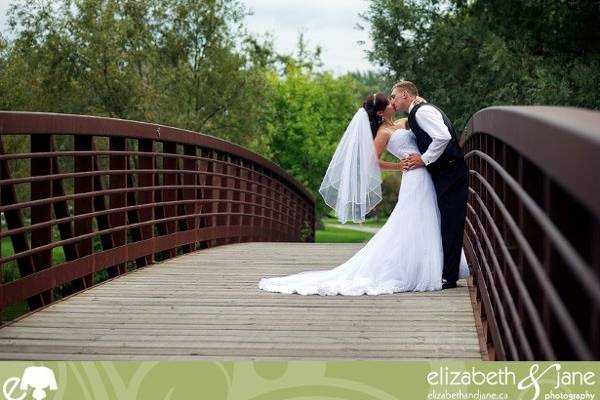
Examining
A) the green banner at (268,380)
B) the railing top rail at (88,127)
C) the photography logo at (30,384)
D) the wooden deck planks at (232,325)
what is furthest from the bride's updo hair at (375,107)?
the photography logo at (30,384)

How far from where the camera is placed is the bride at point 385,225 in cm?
812

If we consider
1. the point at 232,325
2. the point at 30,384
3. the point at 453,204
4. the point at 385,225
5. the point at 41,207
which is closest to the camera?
the point at 30,384

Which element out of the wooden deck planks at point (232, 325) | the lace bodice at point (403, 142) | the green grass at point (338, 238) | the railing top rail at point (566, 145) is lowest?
the green grass at point (338, 238)

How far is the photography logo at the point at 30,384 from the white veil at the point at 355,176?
15.9 ft

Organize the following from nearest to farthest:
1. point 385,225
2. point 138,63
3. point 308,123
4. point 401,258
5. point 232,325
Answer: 1. point 232,325
2. point 401,258
3. point 385,225
4. point 138,63
5. point 308,123

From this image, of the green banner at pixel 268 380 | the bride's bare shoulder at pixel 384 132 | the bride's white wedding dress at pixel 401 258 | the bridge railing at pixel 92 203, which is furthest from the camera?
the bride's bare shoulder at pixel 384 132

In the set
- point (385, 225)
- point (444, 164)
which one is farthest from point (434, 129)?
point (385, 225)

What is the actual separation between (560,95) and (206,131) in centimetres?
1352

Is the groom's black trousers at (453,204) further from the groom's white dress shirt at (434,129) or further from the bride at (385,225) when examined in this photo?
the groom's white dress shirt at (434,129)

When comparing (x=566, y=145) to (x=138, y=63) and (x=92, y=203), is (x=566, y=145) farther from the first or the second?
(x=138, y=63)

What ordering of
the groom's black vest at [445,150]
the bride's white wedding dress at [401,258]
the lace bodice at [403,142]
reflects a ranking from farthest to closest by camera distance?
the lace bodice at [403,142] < the groom's black vest at [445,150] < the bride's white wedding dress at [401,258]

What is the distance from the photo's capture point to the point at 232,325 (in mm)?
6438

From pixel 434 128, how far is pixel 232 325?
2712mm

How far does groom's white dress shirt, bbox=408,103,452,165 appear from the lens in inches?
323
